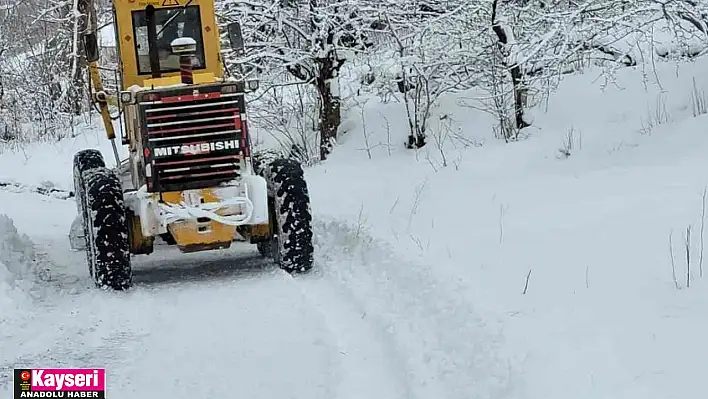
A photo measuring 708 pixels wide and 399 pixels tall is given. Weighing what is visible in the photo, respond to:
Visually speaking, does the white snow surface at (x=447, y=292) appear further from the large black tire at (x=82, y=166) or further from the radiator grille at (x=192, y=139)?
the radiator grille at (x=192, y=139)

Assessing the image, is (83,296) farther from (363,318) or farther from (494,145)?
(494,145)

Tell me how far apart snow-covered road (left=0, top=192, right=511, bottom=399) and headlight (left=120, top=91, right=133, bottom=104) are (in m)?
1.62

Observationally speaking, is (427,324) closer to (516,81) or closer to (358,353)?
(358,353)

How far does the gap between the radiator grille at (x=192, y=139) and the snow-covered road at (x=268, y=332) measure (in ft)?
3.11

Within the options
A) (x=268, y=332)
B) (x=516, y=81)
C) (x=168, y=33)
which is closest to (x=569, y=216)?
(x=268, y=332)

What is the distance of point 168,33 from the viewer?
9.25 m

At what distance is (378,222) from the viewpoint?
9992 millimetres

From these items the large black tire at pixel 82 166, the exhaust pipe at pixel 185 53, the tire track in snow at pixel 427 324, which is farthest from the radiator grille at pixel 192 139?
the large black tire at pixel 82 166

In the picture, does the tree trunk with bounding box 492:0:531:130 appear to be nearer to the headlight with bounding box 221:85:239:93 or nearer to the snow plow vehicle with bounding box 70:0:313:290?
the snow plow vehicle with bounding box 70:0:313:290

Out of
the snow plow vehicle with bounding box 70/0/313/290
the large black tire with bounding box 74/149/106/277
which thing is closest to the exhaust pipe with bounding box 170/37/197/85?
the snow plow vehicle with bounding box 70/0/313/290

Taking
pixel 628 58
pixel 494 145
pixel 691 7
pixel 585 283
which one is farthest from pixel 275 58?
pixel 585 283

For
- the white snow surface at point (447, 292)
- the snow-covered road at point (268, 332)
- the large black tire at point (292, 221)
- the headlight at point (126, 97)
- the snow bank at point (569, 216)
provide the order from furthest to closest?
1. the large black tire at point (292, 221)
2. the headlight at point (126, 97)
3. the snow-covered road at point (268, 332)
4. the white snow surface at point (447, 292)
5. the snow bank at point (569, 216)

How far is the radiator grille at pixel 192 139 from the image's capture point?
834 cm

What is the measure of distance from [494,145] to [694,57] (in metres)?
3.09
